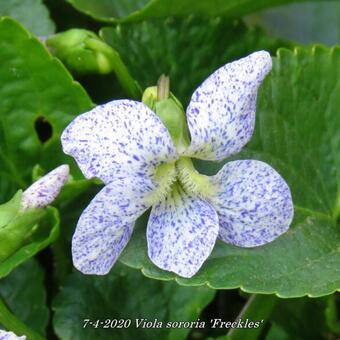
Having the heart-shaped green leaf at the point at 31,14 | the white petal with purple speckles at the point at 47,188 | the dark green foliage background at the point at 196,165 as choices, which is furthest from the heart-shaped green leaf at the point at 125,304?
the heart-shaped green leaf at the point at 31,14

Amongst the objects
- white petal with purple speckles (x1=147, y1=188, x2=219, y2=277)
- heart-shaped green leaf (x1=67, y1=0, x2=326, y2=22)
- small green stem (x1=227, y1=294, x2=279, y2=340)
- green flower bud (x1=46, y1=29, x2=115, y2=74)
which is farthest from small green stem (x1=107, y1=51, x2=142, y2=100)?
small green stem (x1=227, y1=294, x2=279, y2=340)

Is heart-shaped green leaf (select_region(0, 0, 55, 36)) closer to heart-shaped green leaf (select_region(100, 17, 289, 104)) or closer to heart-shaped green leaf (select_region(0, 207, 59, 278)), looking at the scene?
heart-shaped green leaf (select_region(100, 17, 289, 104))

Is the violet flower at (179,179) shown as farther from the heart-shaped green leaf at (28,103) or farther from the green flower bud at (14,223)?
the heart-shaped green leaf at (28,103)

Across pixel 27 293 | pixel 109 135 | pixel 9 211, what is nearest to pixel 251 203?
pixel 109 135

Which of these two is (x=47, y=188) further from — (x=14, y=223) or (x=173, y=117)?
(x=173, y=117)

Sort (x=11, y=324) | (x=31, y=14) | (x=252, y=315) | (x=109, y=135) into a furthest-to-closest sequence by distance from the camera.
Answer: (x=31, y=14)
(x=252, y=315)
(x=11, y=324)
(x=109, y=135)

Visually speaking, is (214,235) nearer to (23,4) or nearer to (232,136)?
(232,136)
